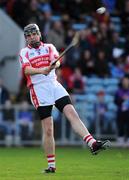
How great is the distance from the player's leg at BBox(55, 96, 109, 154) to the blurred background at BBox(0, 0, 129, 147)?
9587 mm

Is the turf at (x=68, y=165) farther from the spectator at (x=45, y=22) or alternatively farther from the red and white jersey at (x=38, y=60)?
the spectator at (x=45, y=22)

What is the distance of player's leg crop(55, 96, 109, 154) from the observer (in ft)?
44.1

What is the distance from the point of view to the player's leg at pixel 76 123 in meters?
13.4

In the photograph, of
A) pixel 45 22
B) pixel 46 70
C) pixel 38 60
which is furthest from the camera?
pixel 45 22

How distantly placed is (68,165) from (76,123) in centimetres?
250

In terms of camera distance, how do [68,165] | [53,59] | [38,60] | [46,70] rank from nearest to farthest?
[46,70] < [53,59] < [38,60] < [68,165]

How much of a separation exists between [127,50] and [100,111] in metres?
3.98

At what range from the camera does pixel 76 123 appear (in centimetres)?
1377

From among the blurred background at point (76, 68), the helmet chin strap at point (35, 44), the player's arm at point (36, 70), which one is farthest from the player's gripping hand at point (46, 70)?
the blurred background at point (76, 68)

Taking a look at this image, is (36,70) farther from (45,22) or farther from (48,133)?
(45,22)

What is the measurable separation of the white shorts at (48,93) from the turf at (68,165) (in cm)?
120

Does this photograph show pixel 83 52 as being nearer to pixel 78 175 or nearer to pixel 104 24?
pixel 104 24

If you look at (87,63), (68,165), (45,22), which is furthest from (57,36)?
(68,165)

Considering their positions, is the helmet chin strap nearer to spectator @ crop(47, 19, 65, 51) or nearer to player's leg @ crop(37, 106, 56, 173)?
player's leg @ crop(37, 106, 56, 173)
